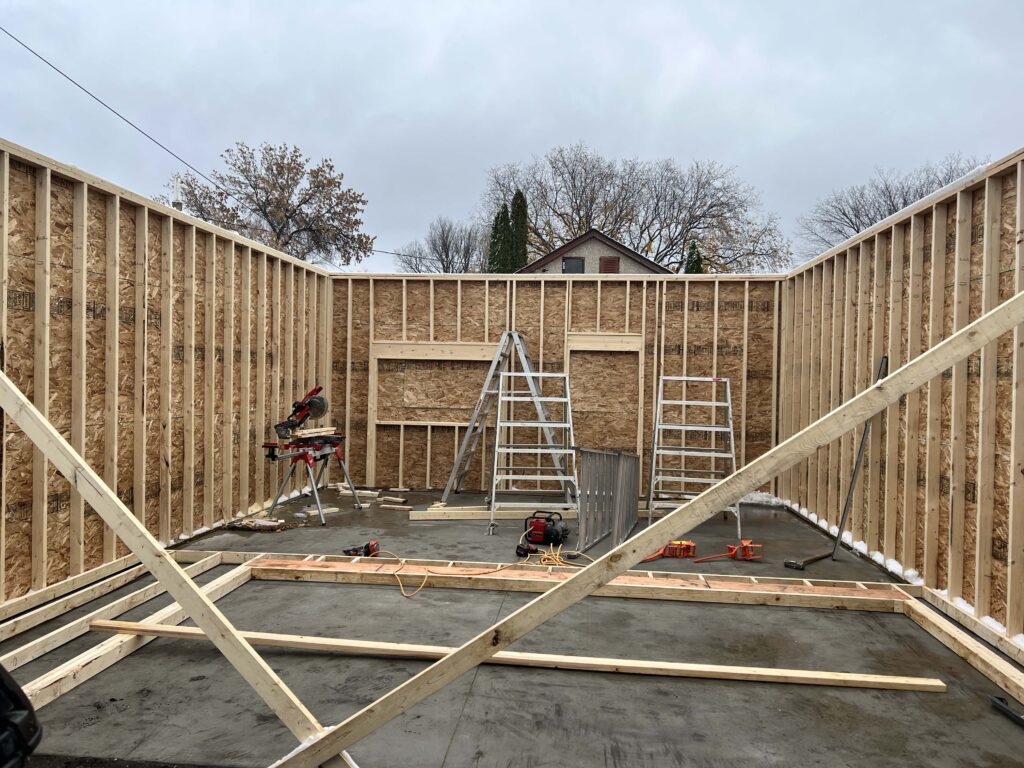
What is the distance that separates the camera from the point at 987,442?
423 cm

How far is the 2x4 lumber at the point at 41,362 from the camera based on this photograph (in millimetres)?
4527

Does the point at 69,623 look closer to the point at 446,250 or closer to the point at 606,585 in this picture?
the point at 606,585

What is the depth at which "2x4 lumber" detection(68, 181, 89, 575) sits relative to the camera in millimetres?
4875

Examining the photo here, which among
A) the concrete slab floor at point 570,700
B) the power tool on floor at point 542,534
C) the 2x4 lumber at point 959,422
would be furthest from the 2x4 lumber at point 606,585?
the power tool on floor at point 542,534

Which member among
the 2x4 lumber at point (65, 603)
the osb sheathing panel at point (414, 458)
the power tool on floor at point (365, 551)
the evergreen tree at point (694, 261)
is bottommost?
the 2x4 lumber at point (65, 603)

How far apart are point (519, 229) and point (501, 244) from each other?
123 centimetres

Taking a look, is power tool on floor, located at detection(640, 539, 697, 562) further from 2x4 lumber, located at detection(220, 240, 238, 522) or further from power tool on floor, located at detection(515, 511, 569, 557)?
2x4 lumber, located at detection(220, 240, 238, 522)

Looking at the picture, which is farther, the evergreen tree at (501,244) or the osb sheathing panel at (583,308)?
the evergreen tree at (501,244)

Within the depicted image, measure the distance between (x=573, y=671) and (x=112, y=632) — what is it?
281 cm

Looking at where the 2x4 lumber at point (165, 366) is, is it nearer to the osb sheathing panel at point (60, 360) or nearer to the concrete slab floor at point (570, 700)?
the osb sheathing panel at point (60, 360)

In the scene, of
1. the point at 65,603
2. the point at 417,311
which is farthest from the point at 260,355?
the point at 65,603

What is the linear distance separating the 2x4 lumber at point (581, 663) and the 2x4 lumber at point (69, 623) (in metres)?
0.21

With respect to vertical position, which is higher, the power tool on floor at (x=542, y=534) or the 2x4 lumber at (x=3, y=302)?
the 2x4 lumber at (x=3, y=302)

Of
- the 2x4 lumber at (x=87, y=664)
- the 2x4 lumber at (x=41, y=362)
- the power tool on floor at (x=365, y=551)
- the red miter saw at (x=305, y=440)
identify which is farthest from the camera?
the red miter saw at (x=305, y=440)
